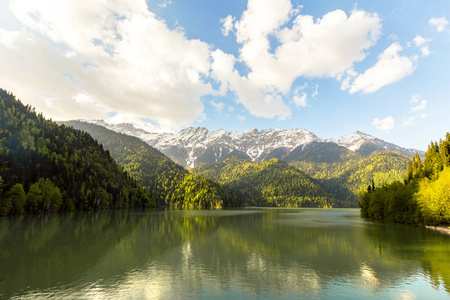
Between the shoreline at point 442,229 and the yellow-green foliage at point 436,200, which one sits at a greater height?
the yellow-green foliage at point 436,200

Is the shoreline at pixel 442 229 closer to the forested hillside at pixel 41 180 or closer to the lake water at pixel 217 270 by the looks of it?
the lake water at pixel 217 270

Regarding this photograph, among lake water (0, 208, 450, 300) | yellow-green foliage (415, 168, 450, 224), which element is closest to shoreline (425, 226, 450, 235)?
yellow-green foliage (415, 168, 450, 224)

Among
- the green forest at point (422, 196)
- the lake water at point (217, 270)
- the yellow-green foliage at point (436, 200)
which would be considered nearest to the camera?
the lake water at point (217, 270)

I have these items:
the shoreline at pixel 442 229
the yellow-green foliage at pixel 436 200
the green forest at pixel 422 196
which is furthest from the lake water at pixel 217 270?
the green forest at pixel 422 196

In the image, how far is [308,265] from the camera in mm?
36250

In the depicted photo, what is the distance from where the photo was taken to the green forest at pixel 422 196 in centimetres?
7918

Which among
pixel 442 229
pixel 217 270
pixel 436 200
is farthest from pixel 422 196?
pixel 217 270

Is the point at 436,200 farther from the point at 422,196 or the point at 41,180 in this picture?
the point at 41,180

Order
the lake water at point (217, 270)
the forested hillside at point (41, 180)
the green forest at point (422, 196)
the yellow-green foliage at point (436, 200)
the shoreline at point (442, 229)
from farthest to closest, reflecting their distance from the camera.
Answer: the forested hillside at point (41, 180)
the green forest at point (422, 196)
the yellow-green foliage at point (436, 200)
the shoreline at point (442, 229)
the lake water at point (217, 270)

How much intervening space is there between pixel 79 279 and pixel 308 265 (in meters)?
29.7

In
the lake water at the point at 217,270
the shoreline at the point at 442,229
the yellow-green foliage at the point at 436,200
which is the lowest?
the shoreline at the point at 442,229

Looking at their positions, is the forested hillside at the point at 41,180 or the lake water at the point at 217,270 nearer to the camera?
the lake water at the point at 217,270

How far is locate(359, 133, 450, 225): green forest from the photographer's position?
260 ft

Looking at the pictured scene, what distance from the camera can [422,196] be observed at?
8706 centimetres
